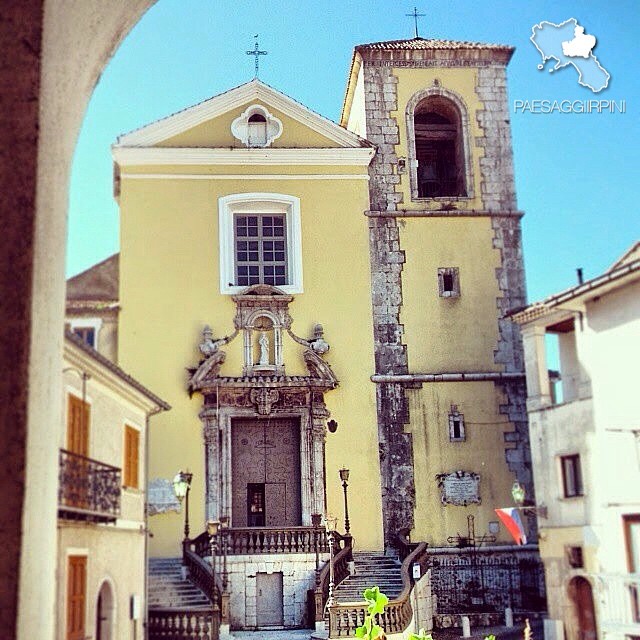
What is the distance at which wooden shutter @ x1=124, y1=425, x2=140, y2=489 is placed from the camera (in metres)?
13.1

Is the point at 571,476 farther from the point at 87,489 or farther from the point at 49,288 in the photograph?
the point at 49,288

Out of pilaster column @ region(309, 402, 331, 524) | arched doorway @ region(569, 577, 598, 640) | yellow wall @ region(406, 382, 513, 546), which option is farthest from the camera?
yellow wall @ region(406, 382, 513, 546)

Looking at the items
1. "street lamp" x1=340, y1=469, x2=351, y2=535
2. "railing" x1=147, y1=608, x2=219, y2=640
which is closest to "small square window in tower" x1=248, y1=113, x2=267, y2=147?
"street lamp" x1=340, y1=469, x2=351, y2=535

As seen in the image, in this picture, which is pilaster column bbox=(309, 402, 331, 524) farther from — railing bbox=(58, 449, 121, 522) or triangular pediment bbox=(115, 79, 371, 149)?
railing bbox=(58, 449, 121, 522)

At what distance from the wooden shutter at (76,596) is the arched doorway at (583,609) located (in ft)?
25.9

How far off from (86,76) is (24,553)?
6.39ft

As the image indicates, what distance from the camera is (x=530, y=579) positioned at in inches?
730

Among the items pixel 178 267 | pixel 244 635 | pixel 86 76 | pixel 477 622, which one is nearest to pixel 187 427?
pixel 178 267

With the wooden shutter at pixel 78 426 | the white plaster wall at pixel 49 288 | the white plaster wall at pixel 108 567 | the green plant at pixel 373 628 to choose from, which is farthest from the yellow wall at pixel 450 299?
the white plaster wall at pixel 49 288

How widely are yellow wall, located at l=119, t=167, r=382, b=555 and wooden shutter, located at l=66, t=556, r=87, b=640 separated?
7934 millimetres

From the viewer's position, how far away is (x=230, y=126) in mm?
20031

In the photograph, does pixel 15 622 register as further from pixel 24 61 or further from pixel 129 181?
pixel 129 181

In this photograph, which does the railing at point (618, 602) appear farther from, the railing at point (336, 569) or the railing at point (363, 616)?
the railing at point (336, 569)

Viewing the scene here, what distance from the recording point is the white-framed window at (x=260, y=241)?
19.6m
